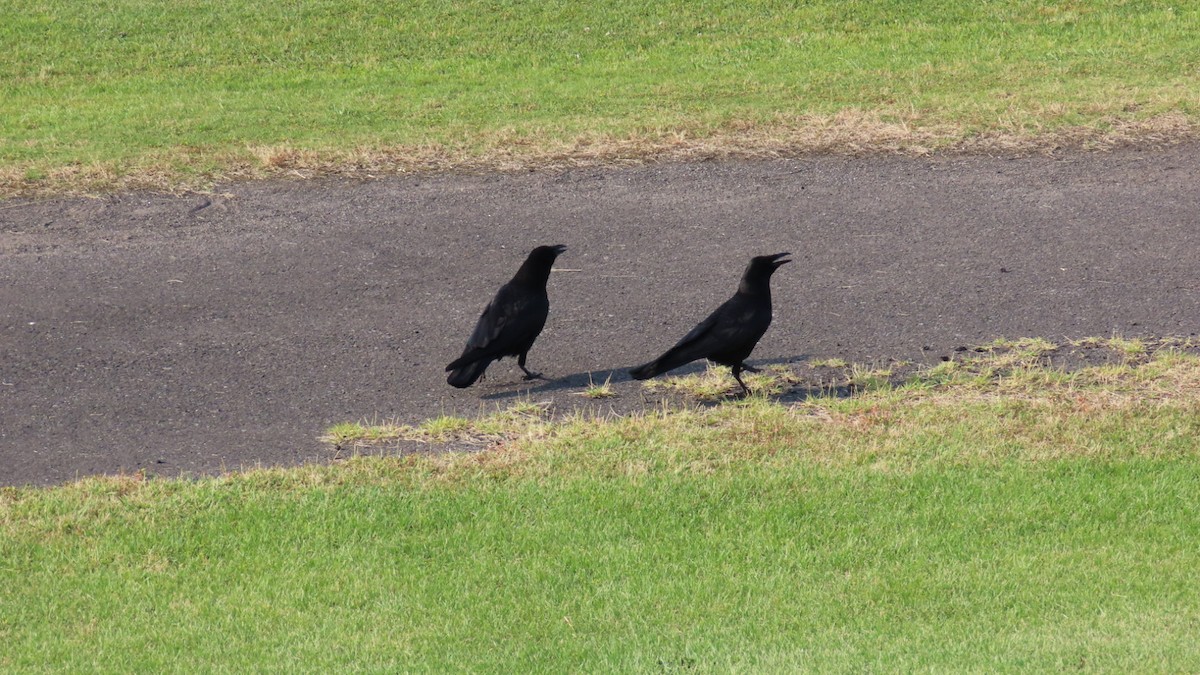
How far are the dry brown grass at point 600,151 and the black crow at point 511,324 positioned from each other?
3.39 meters

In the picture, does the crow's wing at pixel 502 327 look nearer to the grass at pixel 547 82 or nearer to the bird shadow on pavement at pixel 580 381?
the bird shadow on pavement at pixel 580 381

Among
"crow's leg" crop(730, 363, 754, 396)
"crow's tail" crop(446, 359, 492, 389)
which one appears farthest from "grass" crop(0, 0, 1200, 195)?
"crow's leg" crop(730, 363, 754, 396)

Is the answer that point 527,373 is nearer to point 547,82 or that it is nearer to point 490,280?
point 490,280

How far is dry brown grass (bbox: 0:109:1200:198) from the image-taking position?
11.6m

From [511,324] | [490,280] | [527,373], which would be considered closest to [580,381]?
[527,373]

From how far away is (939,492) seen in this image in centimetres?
650

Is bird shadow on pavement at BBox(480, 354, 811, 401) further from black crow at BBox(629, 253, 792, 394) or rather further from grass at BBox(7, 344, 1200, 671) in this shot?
grass at BBox(7, 344, 1200, 671)

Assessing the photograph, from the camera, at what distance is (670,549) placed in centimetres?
601

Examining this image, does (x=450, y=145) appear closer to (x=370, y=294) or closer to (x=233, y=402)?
(x=370, y=294)

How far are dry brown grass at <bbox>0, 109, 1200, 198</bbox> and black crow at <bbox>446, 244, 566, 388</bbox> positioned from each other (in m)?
3.39

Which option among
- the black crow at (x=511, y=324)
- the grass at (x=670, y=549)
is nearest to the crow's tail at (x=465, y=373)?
the black crow at (x=511, y=324)

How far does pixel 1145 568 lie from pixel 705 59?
10.3 meters

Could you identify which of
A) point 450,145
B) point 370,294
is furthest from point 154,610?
point 450,145

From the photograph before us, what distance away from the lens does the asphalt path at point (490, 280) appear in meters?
7.80
